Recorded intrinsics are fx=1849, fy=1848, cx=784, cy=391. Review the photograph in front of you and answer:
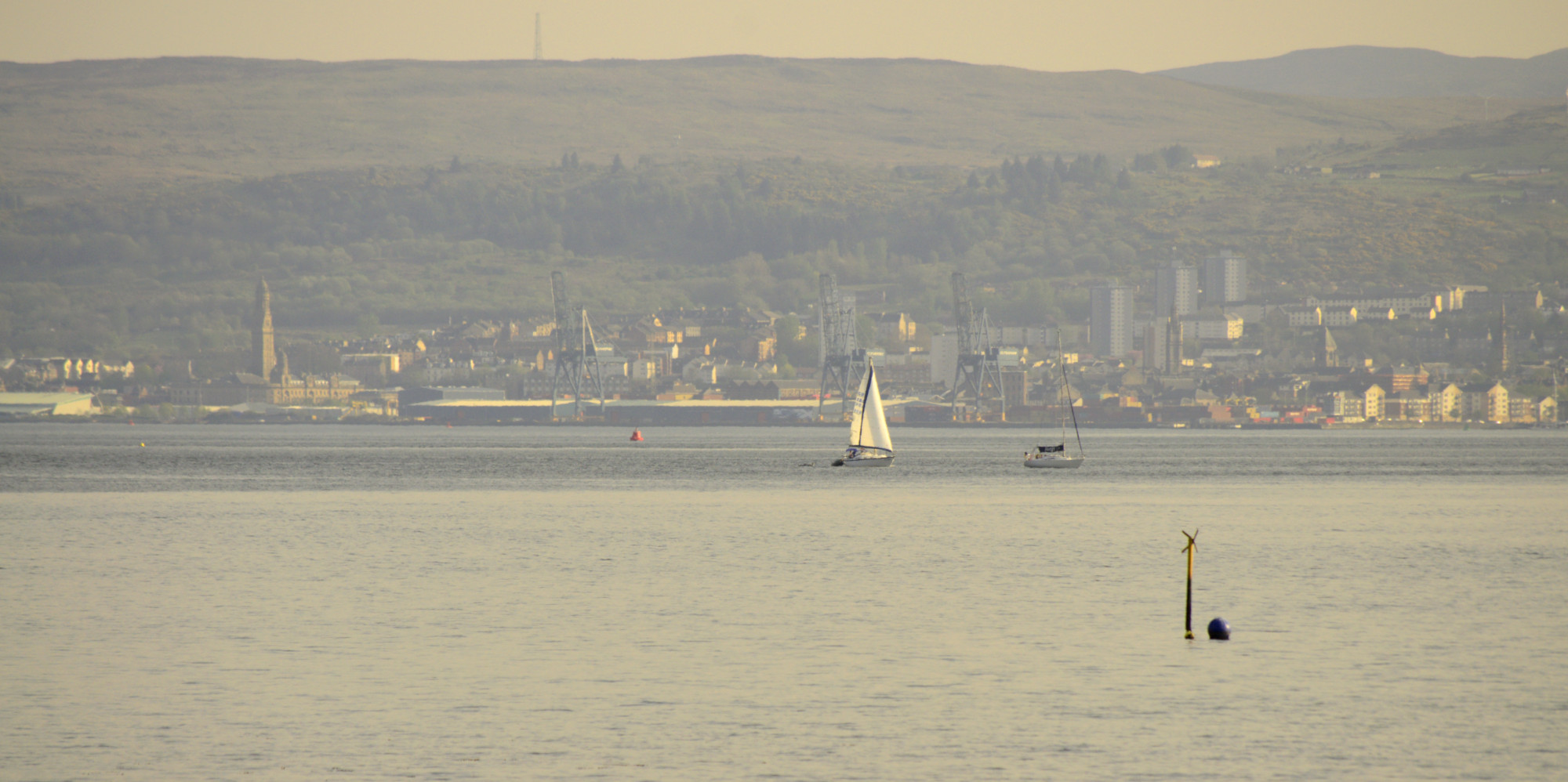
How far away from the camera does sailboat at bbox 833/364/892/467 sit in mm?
115750

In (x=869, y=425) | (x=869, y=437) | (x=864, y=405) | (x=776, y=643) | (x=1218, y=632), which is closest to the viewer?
(x=776, y=643)

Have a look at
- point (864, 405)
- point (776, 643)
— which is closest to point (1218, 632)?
point (776, 643)

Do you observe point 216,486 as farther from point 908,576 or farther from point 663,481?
point 908,576

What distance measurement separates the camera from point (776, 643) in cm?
3356

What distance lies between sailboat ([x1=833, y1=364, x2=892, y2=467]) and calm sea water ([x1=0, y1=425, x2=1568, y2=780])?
126 feet

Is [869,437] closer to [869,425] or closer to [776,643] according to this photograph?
[869,425]

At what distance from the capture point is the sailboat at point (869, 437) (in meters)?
116

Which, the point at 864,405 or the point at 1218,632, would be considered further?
the point at 864,405

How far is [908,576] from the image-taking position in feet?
152

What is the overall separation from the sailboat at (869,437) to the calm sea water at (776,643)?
3848cm

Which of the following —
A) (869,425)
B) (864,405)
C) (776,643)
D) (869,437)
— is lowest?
(776,643)

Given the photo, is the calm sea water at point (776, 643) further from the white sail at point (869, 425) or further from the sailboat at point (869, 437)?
the white sail at point (869, 425)

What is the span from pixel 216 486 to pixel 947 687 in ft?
242

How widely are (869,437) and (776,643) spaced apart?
87.1m
